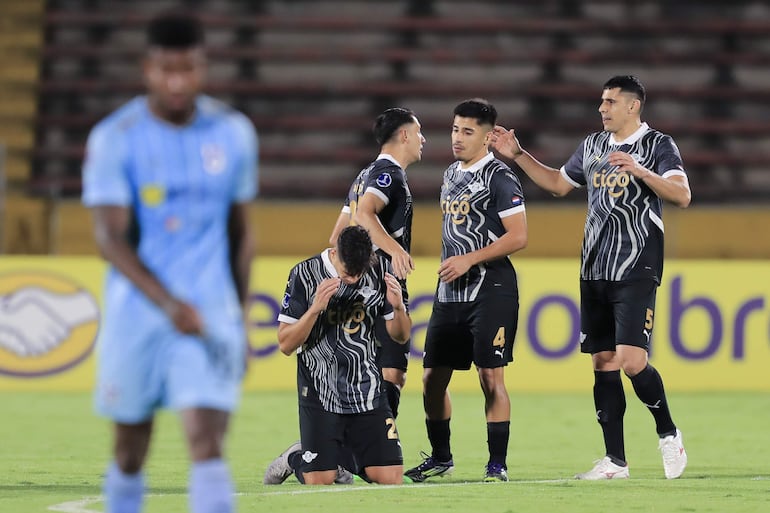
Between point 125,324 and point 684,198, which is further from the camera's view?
point 684,198

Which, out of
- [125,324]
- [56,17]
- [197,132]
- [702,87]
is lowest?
[125,324]

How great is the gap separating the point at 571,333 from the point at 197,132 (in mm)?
9083

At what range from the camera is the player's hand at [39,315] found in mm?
12375

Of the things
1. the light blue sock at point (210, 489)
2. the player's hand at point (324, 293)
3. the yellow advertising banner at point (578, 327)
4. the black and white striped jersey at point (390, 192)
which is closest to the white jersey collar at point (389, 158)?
the black and white striped jersey at point (390, 192)

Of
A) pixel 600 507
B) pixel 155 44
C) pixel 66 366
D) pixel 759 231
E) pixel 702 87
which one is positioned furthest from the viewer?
pixel 702 87

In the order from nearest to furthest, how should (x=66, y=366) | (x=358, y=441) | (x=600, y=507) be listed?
(x=600, y=507) < (x=358, y=441) < (x=66, y=366)

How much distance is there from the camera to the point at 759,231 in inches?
650

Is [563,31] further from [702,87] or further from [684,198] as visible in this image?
[684,198]

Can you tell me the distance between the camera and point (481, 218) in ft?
24.5

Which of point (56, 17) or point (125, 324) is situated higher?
point (56, 17)

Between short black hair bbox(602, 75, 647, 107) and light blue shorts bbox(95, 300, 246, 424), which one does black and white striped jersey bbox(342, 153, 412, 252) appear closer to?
short black hair bbox(602, 75, 647, 107)

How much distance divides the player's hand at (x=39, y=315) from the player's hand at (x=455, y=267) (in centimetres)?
581

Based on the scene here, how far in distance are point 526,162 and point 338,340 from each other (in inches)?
60.6

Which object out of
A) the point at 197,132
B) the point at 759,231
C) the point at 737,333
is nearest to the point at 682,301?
the point at 737,333
